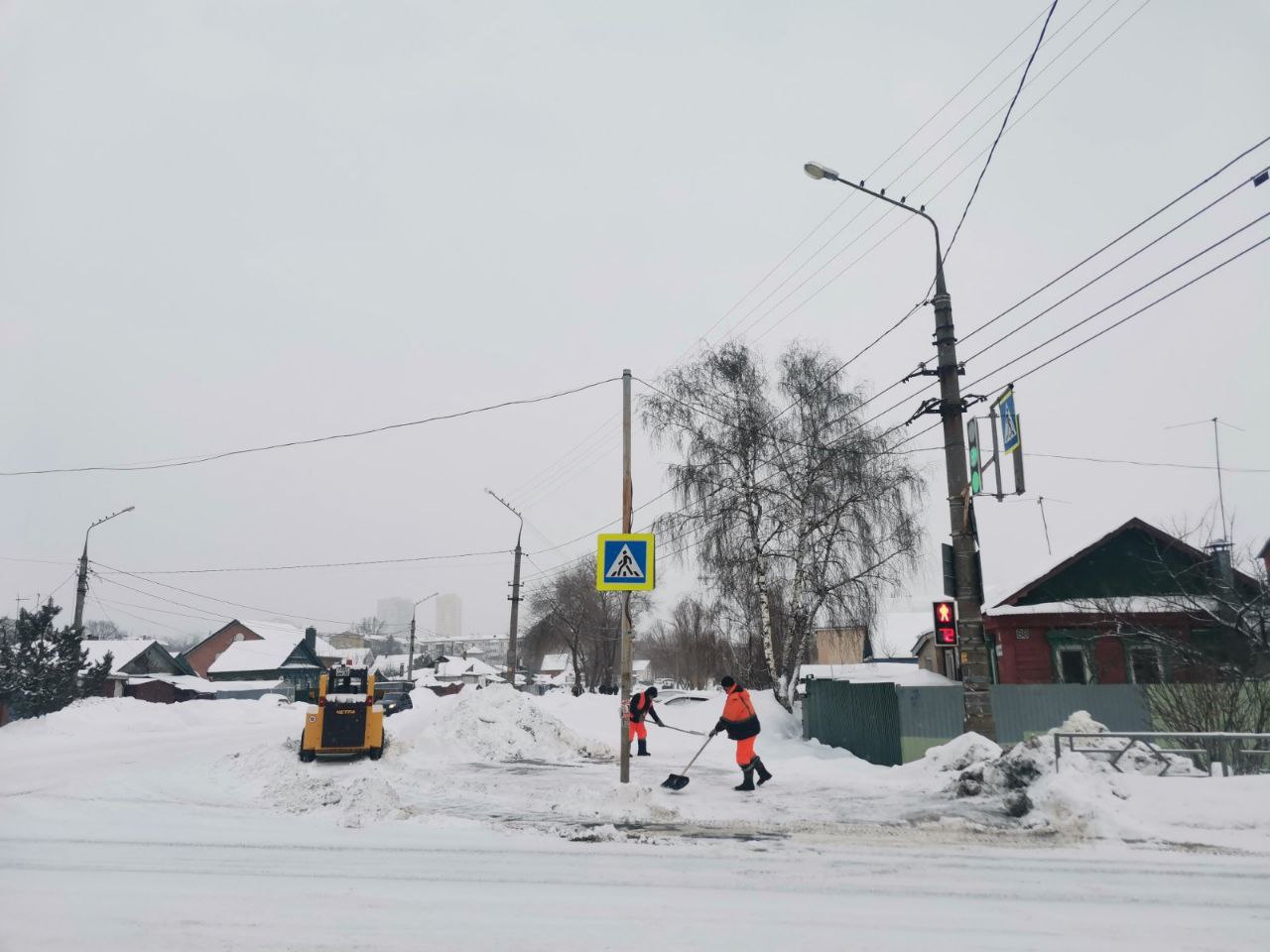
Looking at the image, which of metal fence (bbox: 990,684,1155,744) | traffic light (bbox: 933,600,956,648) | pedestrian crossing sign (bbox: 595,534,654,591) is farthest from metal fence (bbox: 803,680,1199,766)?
pedestrian crossing sign (bbox: 595,534,654,591)

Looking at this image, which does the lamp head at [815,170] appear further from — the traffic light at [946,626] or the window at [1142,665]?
the window at [1142,665]

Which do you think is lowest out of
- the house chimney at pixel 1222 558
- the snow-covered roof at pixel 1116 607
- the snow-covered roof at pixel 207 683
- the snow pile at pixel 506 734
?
the snow-covered roof at pixel 207 683

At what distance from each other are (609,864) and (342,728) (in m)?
10.4

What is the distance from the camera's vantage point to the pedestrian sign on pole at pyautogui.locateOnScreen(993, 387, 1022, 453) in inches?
474

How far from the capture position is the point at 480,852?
7.92 m

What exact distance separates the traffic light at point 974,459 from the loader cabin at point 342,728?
11.9m

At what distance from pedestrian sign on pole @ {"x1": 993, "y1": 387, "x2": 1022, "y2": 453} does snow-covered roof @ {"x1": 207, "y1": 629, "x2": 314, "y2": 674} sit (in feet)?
227

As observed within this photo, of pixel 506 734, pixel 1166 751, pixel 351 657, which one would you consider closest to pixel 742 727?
pixel 1166 751

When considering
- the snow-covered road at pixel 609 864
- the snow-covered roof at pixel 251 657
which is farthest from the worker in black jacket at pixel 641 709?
the snow-covered roof at pixel 251 657

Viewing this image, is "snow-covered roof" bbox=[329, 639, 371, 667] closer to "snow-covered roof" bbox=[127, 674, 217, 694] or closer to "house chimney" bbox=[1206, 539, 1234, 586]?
"snow-covered roof" bbox=[127, 674, 217, 694]

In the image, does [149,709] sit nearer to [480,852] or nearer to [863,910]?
[480,852]

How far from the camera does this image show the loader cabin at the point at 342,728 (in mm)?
15867

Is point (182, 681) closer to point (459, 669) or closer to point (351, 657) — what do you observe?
point (351, 657)

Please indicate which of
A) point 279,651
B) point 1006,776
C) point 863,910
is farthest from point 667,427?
point 279,651
